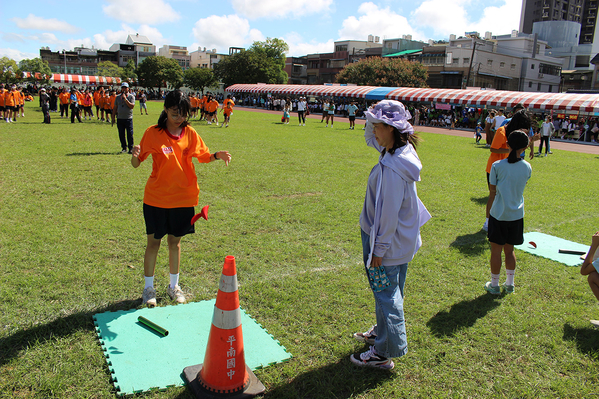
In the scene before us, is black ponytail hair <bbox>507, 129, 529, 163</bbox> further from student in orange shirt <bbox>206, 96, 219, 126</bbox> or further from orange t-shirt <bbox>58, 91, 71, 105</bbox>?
orange t-shirt <bbox>58, 91, 71, 105</bbox>

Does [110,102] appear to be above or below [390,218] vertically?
above

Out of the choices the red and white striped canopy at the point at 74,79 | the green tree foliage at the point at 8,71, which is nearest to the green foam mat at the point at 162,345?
the green tree foliage at the point at 8,71

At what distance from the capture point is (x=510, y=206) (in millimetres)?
3969

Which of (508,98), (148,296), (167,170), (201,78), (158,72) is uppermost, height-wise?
(158,72)

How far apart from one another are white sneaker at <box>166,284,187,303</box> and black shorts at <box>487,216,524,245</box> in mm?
3129

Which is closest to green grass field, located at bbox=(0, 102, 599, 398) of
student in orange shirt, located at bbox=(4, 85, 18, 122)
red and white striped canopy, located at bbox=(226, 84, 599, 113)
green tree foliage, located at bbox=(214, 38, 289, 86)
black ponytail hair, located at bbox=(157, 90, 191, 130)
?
black ponytail hair, located at bbox=(157, 90, 191, 130)

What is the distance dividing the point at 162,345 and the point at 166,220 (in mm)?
1092

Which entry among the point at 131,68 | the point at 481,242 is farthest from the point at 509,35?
the point at 481,242

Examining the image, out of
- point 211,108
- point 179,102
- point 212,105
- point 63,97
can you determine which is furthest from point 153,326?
point 63,97

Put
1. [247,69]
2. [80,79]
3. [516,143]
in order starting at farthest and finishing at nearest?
[247,69] < [80,79] < [516,143]

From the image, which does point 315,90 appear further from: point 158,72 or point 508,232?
point 508,232

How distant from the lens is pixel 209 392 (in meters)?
2.54

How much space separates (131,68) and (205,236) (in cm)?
9466

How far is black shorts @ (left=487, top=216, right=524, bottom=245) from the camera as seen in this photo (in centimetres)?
400
